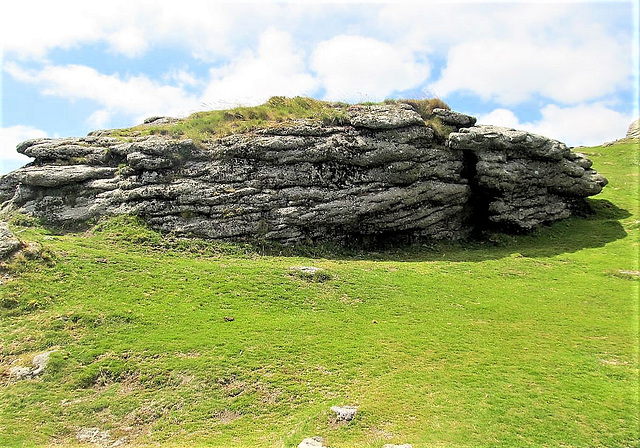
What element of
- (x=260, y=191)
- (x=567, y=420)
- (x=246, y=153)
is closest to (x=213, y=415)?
(x=567, y=420)

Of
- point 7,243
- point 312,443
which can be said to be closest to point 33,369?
point 7,243

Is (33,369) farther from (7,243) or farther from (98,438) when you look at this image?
(7,243)

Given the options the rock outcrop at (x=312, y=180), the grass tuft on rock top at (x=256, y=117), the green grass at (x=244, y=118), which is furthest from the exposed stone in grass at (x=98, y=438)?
the grass tuft on rock top at (x=256, y=117)

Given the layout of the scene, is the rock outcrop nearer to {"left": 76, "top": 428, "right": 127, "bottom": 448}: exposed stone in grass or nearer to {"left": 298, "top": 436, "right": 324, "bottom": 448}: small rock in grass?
{"left": 76, "top": 428, "right": 127, "bottom": 448}: exposed stone in grass

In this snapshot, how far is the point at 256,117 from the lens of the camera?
124 feet

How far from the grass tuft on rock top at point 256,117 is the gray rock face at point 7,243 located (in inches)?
594

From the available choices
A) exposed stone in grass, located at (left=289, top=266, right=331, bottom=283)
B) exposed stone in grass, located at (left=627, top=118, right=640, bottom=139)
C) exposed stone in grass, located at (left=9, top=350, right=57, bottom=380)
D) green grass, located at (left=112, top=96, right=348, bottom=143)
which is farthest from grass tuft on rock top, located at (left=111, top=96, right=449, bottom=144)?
exposed stone in grass, located at (left=627, top=118, right=640, bottom=139)

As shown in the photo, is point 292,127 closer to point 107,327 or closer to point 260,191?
point 260,191

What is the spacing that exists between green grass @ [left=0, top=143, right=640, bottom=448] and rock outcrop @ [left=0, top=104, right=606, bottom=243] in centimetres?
261

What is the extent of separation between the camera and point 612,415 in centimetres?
1491

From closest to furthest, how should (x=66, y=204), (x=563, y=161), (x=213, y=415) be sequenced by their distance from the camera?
(x=213, y=415) → (x=66, y=204) → (x=563, y=161)

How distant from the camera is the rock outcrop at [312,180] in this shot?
32.2 meters

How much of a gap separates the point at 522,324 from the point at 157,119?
129 ft

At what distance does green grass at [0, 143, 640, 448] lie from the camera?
1488 centimetres
